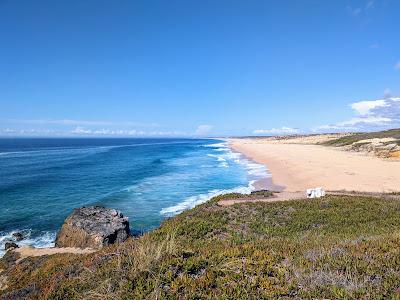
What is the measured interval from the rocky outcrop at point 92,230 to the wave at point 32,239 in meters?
1.54

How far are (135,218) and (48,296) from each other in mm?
18658

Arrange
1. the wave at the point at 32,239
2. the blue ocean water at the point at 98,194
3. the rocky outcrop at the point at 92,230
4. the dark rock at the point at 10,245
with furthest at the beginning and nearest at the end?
1. the blue ocean water at the point at 98,194
2. the wave at the point at 32,239
3. the dark rock at the point at 10,245
4. the rocky outcrop at the point at 92,230

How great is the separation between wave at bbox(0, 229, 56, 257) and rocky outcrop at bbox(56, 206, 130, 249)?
1.54 m

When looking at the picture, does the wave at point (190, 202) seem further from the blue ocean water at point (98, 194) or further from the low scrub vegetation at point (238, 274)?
the low scrub vegetation at point (238, 274)

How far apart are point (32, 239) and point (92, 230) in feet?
18.8

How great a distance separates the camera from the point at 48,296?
7.82 m

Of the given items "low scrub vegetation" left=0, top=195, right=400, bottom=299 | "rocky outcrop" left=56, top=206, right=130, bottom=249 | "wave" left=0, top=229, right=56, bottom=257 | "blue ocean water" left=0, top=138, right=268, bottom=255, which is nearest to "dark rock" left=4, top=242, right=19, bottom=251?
"wave" left=0, top=229, right=56, bottom=257

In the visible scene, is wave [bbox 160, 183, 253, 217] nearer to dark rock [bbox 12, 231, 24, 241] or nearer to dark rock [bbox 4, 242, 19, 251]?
dark rock [bbox 12, 231, 24, 241]

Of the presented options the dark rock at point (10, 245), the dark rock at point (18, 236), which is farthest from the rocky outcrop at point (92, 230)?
the dark rock at point (18, 236)

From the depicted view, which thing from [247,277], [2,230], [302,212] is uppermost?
[247,277]

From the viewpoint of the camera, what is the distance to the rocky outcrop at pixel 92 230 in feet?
61.2

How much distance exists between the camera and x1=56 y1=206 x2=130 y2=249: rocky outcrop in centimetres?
1864

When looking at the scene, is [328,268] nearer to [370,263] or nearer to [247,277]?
[370,263]

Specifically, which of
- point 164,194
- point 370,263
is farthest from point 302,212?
point 164,194
